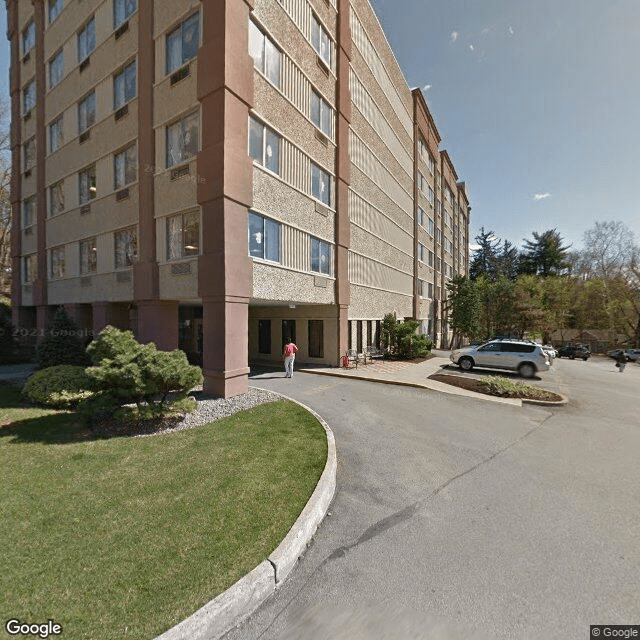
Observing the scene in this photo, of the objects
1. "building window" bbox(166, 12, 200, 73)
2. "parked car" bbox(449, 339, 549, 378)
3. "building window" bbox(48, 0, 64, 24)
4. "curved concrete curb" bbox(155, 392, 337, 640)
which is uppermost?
"building window" bbox(48, 0, 64, 24)

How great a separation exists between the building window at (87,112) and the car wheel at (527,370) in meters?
24.9

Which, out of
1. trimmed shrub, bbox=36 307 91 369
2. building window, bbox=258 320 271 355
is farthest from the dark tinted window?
trimmed shrub, bbox=36 307 91 369

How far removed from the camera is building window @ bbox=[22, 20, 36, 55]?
70.6 ft

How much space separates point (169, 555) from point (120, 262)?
1493cm

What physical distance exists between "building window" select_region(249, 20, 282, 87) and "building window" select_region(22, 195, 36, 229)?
734 inches

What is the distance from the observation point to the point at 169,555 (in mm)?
3676

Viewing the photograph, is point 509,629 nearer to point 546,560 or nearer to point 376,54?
point 546,560

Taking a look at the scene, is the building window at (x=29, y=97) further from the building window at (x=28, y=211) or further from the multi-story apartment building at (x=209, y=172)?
the building window at (x=28, y=211)

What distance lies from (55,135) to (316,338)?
62.1ft

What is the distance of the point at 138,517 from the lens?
4.40m

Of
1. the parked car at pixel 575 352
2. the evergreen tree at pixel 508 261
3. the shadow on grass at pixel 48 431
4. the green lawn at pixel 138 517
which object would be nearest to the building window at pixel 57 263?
the shadow on grass at pixel 48 431

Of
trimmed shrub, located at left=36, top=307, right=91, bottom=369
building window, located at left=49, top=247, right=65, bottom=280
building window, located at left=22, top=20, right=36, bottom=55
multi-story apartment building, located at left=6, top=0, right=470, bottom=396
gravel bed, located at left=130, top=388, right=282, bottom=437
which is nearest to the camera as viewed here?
gravel bed, located at left=130, top=388, right=282, bottom=437

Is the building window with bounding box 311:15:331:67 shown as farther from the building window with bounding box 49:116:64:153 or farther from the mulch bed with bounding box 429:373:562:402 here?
the mulch bed with bounding box 429:373:562:402

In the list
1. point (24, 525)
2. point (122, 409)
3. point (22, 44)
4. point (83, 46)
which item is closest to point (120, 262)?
point (122, 409)
